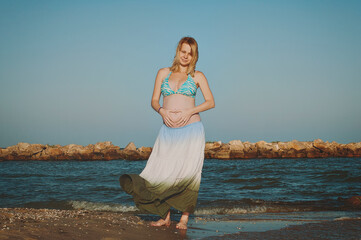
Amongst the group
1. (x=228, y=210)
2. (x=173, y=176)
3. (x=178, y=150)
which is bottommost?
(x=228, y=210)

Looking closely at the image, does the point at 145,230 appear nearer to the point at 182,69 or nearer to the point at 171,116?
the point at 171,116

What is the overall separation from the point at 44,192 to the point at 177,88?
6.91 metres

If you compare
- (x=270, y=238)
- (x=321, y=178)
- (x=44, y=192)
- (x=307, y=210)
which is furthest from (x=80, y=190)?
(x=321, y=178)

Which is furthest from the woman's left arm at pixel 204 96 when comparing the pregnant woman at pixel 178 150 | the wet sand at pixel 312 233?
the wet sand at pixel 312 233

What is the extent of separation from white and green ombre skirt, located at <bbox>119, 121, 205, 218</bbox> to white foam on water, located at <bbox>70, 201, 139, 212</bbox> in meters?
3.51

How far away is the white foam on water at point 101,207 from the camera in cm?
743

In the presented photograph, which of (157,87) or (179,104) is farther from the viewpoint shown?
(157,87)

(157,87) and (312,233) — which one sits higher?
(157,87)

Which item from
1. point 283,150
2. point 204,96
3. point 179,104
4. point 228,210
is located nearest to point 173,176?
point 179,104

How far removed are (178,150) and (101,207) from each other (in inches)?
171

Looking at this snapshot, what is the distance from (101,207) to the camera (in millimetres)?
7656

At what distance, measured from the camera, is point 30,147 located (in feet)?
104

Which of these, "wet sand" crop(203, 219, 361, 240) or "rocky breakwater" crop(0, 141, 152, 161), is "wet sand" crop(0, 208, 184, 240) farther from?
"rocky breakwater" crop(0, 141, 152, 161)

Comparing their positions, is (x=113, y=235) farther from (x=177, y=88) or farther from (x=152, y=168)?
(x=177, y=88)
